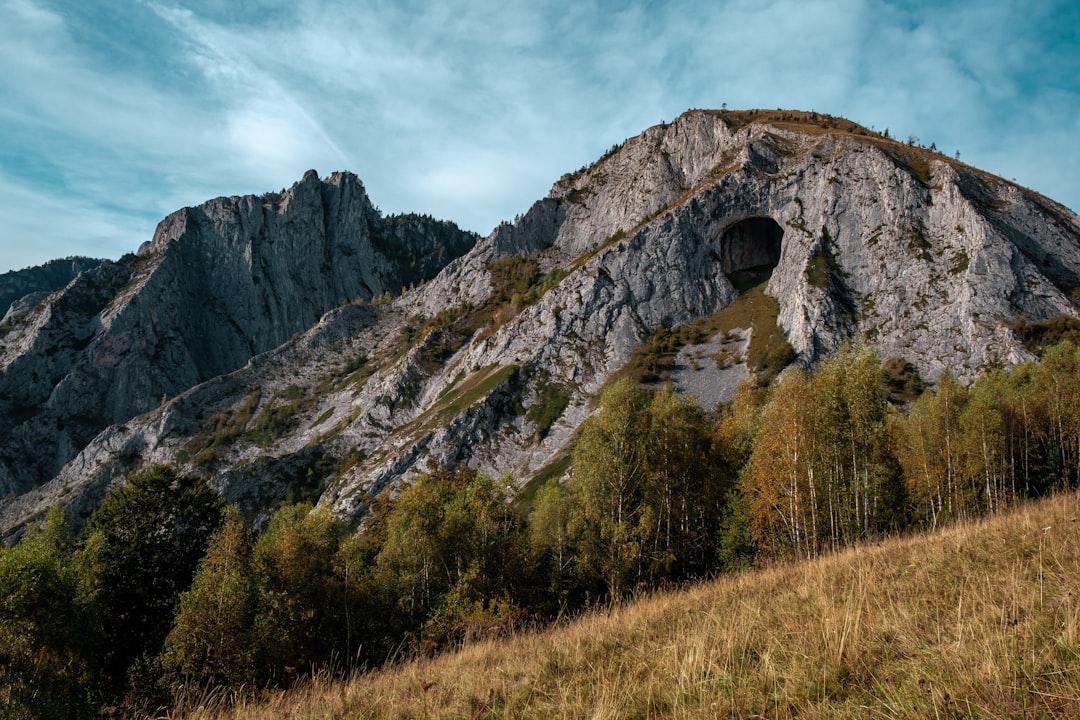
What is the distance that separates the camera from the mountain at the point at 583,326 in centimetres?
11156

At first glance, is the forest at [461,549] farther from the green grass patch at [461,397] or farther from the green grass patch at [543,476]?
the green grass patch at [461,397]

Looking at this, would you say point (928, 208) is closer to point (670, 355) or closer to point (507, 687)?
point (670, 355)

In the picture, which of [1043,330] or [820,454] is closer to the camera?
[820,454]

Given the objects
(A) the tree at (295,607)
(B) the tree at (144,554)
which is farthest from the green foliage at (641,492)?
(B) the tree at (144,554)

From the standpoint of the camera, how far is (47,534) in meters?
42.2

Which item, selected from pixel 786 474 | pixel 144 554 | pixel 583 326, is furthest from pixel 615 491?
pixel 583 326

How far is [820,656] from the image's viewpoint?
5121mm

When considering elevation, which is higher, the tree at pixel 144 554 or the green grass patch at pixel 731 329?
the green grass patch at pixel 731 329

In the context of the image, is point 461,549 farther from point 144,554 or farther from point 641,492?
point 144,554

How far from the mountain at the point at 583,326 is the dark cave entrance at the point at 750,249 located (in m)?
0.68

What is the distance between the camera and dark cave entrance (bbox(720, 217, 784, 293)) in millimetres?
154500

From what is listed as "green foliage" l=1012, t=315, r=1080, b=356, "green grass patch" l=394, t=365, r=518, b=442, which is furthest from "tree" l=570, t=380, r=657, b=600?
"green foliage" l=1012, t=315, r=1080, b=356

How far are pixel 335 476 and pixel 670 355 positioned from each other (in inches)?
3174

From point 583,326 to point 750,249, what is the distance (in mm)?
57232
